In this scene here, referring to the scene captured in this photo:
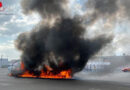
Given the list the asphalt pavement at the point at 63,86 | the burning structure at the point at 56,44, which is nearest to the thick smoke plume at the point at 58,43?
the burning structure at the point at 56,44

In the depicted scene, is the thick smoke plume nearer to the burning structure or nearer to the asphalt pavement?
the burning structure

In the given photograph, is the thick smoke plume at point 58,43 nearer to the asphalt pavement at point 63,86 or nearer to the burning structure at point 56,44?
the burning structure at point 56,44

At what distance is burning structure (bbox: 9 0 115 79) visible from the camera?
15.5m

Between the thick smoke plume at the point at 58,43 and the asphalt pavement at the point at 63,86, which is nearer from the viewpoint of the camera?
the asphalt pavement at the point at 63,86

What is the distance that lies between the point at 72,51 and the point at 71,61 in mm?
1010

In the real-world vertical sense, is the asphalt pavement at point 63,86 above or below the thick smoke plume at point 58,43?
below

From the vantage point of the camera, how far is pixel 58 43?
15.5 meters

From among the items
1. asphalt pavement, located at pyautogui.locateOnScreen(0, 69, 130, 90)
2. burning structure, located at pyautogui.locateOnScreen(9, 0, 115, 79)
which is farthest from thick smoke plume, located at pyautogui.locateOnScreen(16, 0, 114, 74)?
asphalt pavement, located at pyautogui.locateOnScreen(0, 69, 130, 90)

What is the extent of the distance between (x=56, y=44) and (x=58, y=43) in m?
0.23

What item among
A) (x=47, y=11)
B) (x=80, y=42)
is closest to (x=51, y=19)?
(x=47, y=11)

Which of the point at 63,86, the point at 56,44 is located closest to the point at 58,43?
the point at 56,44

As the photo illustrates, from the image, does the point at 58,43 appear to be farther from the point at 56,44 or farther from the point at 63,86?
the point at 63,86

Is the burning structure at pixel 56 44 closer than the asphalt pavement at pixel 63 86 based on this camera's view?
No

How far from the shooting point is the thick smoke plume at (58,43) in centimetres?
1548
